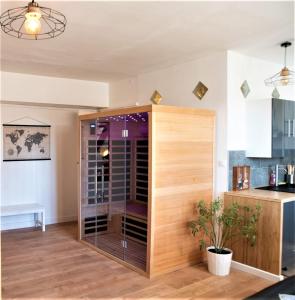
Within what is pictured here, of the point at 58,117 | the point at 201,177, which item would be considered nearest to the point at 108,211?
the point at 201,177

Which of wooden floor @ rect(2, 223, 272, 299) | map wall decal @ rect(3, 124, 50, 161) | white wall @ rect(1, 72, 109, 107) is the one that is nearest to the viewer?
wooden floor @ rect(2, 223, 272, 299)

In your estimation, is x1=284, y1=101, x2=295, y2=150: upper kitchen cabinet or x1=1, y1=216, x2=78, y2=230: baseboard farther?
x1=1, y1=216, x2=78, y2=230: baseboard

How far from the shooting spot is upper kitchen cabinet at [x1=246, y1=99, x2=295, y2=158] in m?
3.73

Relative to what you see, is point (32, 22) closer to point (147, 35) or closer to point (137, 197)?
point (147, 35)

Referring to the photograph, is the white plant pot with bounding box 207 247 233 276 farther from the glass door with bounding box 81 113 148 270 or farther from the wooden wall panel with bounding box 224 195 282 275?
the glass door with bounding box 81 113 148 270

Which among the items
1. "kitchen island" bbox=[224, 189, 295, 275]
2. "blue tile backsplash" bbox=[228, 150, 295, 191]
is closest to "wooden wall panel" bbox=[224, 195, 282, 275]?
"kitchen island" bbox=[224, 189, 295, 275]

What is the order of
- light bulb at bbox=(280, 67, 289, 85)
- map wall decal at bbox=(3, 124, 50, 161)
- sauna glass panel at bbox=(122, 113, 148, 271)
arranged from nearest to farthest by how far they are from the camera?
light bulb at bbox=(280, 67, 289, 85), sauna glass panel at bbox=(122, 113, 148, 271), map wall decal at bbox=(3, 124, 50, 161)

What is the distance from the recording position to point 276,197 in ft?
10.9

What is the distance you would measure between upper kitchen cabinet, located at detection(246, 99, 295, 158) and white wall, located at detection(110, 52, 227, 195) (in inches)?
14.7

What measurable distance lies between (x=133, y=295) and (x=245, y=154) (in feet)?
6.90

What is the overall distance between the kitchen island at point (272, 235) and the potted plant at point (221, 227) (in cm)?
8

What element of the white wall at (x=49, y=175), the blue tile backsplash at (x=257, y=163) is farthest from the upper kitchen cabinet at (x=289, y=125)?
the white wall at (x=49, y=175)

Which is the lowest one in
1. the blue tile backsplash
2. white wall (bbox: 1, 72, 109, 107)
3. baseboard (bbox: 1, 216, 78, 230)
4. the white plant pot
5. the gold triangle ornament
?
baseboard (bbox: 1, 216, 78, 230)

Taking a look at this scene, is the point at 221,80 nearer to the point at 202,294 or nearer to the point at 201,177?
the point at 201,177
